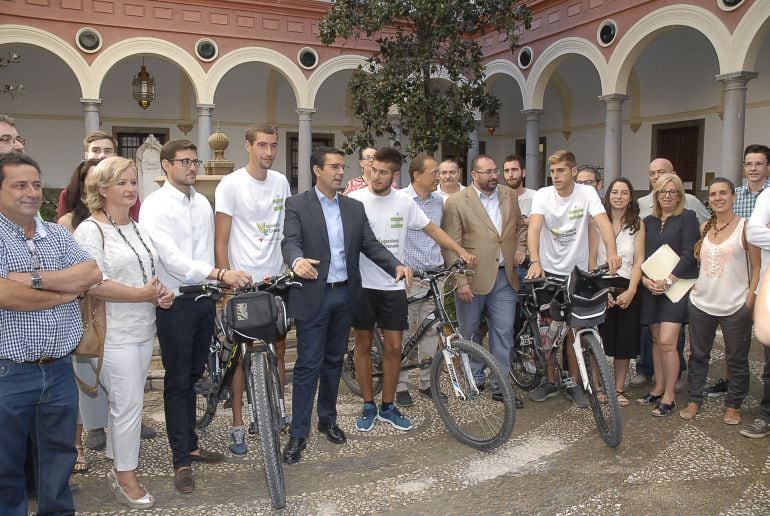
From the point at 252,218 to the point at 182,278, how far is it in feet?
2.61

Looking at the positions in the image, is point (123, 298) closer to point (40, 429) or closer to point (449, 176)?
point (40, 429)

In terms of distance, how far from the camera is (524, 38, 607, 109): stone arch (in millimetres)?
13234

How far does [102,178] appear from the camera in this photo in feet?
10.5

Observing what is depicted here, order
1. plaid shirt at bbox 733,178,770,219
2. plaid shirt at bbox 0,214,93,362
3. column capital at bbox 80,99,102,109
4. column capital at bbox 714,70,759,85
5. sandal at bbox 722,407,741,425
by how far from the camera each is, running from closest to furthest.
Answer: plaid shirt at bbox 0,214,93,362 → sandal at bbox 722,407,741,425 → plaid shirt at bbox 733,178,770,219 → column capital at bbox 714,70,759,85 → column capital at bbox 80,99,102,109

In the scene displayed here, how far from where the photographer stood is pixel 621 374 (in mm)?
5125

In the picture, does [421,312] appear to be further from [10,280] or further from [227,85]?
[227,85]

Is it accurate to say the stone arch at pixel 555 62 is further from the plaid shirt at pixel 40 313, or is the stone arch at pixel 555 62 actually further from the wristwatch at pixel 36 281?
the wristwatch at pixel 36 281

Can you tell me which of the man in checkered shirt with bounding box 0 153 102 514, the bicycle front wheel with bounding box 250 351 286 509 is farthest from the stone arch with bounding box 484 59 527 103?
the man in checkered shirt with bounding box 0 153 102 514

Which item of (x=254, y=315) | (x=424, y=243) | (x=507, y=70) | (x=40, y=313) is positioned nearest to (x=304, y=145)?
(x=507, y=70)

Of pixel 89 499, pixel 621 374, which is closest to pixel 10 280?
pixel 89 499

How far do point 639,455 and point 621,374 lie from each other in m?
1.19

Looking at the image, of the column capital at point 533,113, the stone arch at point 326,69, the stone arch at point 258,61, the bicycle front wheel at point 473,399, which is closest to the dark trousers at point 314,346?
the bicycle front wheel at point 473,399

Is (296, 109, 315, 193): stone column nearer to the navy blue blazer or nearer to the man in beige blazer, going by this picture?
the man in beige blazer

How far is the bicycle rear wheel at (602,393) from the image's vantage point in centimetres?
399
